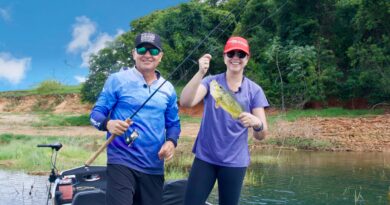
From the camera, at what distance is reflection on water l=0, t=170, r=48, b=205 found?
9.45 metres

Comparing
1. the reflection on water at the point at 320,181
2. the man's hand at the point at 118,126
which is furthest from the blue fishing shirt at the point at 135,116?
the reflection on water at the point at 320,181

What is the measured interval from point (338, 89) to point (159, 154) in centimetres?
2854

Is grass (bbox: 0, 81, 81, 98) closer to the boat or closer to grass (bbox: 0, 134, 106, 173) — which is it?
grass (bbox: 0, 134, 106, 173)

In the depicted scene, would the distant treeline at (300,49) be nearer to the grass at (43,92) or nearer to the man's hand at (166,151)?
the grass at (43,92)

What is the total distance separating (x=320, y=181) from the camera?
12859 mm

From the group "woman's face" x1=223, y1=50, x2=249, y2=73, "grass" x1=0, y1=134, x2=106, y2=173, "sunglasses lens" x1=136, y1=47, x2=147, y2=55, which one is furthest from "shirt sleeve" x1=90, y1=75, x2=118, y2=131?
"grass" x1=0, y1=134, x2=106, y2=173

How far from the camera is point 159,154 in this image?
3.67m

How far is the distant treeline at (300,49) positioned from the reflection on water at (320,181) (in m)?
11.3

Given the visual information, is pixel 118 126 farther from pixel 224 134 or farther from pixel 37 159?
pixel 37 159

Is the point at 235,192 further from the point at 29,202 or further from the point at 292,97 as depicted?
the point at 292,97

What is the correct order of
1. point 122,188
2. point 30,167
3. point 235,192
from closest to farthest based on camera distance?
point 122,188, point 235,192, point 30,167

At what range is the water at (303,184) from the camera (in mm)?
10086

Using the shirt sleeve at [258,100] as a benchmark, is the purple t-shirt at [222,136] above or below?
below

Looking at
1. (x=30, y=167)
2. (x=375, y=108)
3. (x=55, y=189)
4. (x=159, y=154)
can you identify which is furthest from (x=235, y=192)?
(x=375, y=108)
